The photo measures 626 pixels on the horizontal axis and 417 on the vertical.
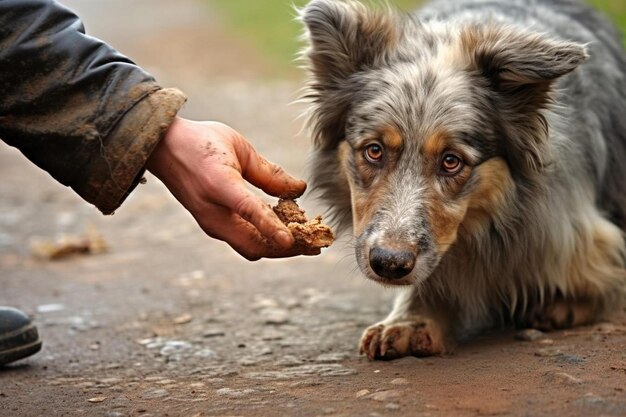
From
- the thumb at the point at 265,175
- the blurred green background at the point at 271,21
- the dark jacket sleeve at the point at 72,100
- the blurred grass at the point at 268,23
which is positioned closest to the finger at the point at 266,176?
the thumb at the point at 265,175

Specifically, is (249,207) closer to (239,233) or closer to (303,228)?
(239,233)

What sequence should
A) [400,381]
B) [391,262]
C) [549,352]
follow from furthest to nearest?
[549,352] < [391,262] < [400,381]

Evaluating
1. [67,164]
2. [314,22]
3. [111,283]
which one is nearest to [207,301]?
[111,283]

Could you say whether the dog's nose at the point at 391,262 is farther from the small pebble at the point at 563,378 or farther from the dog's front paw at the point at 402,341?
the small pebble at the point at 563,378

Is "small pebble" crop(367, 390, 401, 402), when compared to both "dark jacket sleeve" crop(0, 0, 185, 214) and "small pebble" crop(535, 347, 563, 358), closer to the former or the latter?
"small pebble" crop(535, 347, 563, 358)

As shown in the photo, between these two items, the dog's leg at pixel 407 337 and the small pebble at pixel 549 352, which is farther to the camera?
the dog's leg at pixel 407 337

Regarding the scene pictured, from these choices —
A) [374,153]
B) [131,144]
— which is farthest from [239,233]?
[374,153]

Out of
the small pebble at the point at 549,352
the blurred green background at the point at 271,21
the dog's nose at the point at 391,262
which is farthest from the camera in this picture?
the blurred green background at the point at 271,21
